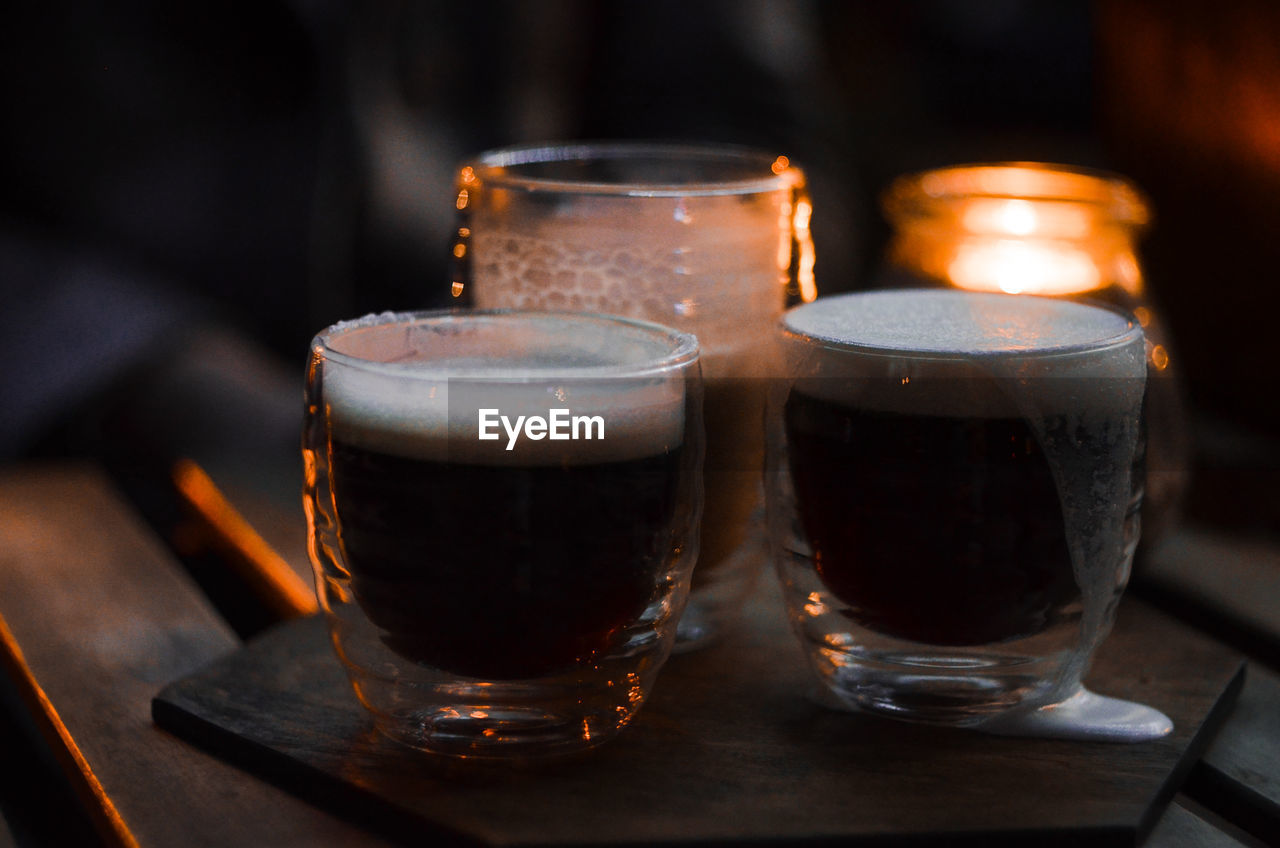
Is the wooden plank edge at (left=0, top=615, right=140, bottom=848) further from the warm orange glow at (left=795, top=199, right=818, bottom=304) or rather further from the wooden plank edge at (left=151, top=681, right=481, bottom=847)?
the warm orange glow at (left=795, top=199, right=818, bottom=304)

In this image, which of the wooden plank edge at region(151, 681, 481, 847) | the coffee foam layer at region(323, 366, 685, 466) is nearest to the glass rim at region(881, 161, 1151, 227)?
the coffee foam layer at region(323, 366, 685, 466)

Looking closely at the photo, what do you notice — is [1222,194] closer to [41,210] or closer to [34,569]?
[34,569]

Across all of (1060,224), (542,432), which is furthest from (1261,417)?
(542,432)

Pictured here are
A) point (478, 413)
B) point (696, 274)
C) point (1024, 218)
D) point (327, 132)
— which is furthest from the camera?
point (327, 132)

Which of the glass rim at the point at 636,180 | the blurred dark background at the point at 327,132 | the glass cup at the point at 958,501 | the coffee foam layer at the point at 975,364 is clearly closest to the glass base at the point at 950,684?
the glass cup at the point at 958,501

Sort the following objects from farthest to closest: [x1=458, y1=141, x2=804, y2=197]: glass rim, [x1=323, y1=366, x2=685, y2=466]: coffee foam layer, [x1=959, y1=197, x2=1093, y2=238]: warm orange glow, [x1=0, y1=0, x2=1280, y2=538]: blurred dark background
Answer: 1. [x1=0, y1=0, x2=1280, y2=538]: blurred dark background
2. [x1=959, y1=197, x2=1093, y2=238]: warm orange glow
3. [x1=458, y1=141, x2=804, y2=197]: glass rim
4. [x1=323, y1=366, x2=685, y2=466]: coffee foam layer

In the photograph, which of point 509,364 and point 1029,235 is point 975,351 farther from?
point 1029,235

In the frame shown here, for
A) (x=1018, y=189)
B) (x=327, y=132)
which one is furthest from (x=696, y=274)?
(x=327, y=132)

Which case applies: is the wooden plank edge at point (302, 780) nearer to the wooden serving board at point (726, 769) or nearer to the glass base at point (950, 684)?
the wooden serving board at point (726, 769)
